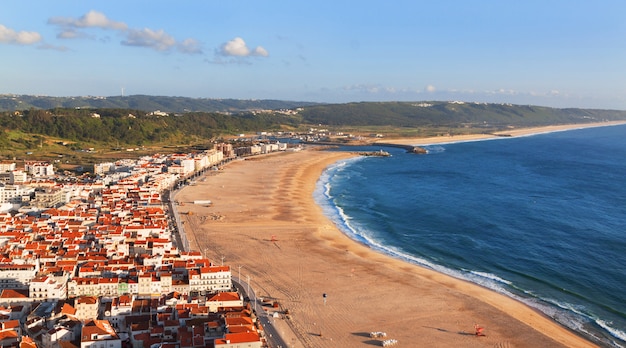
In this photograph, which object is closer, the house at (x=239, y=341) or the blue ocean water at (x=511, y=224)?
the house at (x=239, y=341)

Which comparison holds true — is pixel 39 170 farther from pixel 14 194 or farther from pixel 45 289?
pixel 45 289

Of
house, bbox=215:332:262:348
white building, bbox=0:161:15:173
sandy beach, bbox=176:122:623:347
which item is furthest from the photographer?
white building, bbox=0:161:15:173

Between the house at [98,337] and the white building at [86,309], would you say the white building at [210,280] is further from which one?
the house at [98,337]

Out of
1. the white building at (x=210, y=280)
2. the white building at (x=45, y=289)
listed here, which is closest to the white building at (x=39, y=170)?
the white building at (x=45, y=289)

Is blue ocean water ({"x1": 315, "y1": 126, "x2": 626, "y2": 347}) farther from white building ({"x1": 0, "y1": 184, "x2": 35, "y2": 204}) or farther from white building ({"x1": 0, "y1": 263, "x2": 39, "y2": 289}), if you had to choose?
white building ({"x1": 0, "y1": 184, "x2": 35, "y2": 204})

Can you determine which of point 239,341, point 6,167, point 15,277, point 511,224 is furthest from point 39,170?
point 511,224

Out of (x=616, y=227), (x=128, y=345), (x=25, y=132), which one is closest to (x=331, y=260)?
(x=128, y=345)

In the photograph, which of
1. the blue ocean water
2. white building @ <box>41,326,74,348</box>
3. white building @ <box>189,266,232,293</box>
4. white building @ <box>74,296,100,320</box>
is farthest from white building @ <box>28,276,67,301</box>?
the blue ocean water
